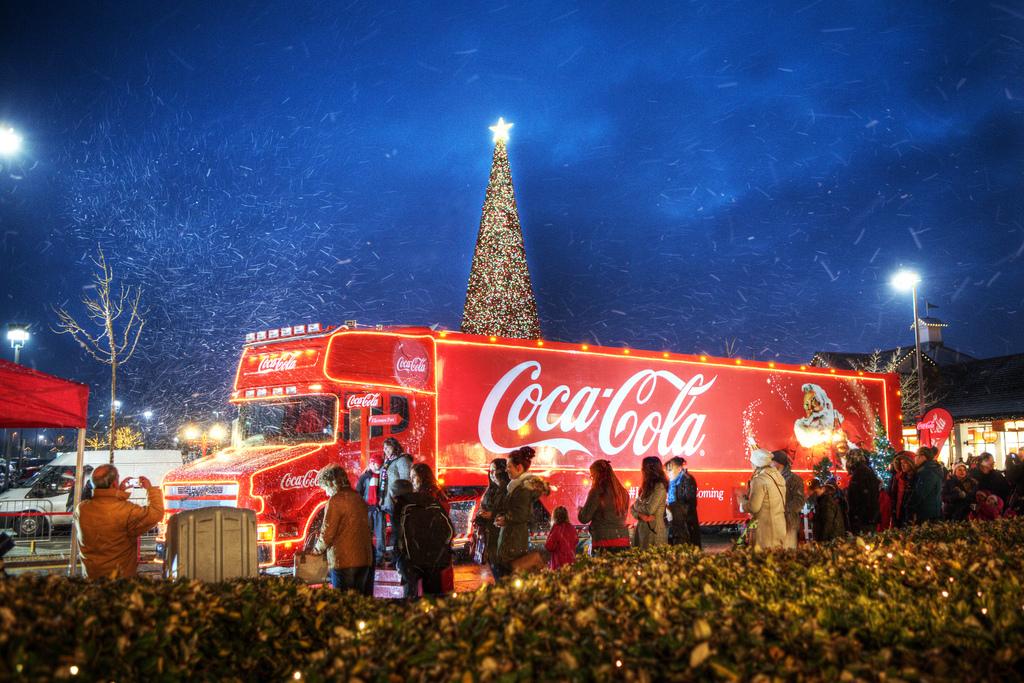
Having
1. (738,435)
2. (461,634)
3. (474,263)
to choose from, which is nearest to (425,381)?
(738,435)

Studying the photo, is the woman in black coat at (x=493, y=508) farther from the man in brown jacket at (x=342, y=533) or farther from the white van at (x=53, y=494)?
the white van at (x=53, y=494)

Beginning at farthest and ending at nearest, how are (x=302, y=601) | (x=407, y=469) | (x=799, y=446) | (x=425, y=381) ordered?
(x=799, y=446) < (x=425, y=381) < (x=407, y=469) < (x=302, y=601)

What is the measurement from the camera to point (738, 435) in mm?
15875

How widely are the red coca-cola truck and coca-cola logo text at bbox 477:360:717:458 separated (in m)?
0.02

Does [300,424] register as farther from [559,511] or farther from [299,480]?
[559,511]

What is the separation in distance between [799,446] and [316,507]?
11.0 m

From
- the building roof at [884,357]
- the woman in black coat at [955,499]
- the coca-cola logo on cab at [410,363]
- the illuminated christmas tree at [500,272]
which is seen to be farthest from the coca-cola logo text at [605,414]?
the building roof at [884,357]

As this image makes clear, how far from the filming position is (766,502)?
7.78 metres

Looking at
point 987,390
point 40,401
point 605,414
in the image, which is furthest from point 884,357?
point 40,401

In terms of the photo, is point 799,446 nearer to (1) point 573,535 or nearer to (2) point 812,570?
(1) point 573,535

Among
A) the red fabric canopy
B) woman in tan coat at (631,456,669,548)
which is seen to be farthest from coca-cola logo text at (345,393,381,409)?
woman in tan coat at (631,456,669,548)

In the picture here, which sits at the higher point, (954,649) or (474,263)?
(474,263)

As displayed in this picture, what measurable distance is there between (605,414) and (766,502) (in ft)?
20.9

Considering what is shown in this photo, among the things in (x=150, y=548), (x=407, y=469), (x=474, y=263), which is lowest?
(x=150, y=548)
